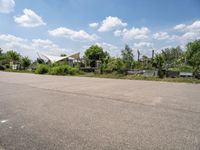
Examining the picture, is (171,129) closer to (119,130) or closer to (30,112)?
(119,130)

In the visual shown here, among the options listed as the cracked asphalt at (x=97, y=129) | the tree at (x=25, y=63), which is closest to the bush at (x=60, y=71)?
the tree at (x=25, y=63)

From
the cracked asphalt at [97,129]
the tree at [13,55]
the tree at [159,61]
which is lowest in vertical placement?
the cracked asphalt at [97,129]

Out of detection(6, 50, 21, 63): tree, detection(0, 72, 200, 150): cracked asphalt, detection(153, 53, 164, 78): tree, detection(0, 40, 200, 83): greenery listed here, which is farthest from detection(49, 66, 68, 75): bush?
detection(6, 50, 21, 63): tree

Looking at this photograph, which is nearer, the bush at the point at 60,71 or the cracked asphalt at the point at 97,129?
the cracked asphalt at the point at 97,129

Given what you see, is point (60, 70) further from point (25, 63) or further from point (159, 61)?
point (25, 63)

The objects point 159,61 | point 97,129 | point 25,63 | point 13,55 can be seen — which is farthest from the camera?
point 13,55

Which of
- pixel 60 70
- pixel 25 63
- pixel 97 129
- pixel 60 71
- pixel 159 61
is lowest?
pixel 97 129

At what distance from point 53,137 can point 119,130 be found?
4.47 ft

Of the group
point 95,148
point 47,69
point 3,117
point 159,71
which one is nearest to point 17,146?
point 95,148

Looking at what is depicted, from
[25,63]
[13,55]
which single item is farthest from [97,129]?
[13,55]

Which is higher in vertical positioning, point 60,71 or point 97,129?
point 60,71

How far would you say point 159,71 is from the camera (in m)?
19.7

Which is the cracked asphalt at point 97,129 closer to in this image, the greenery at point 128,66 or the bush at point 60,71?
the greenery at point 128,66

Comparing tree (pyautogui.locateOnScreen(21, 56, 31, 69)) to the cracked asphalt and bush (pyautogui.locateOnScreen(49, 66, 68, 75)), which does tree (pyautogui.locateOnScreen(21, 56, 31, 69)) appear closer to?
bush (pyautogui.locateOnScreen(49, 66, 68, 75))
